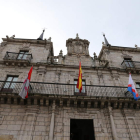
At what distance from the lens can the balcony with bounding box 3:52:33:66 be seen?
1143cm

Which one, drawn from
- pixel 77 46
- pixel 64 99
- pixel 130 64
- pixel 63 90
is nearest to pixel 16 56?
pixel 63 90

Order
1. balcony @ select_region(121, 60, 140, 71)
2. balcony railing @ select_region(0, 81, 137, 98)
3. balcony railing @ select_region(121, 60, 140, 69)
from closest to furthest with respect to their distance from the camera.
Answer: balcony railing @ select_region(0, 81, 137, 98) < balcony @ select_region(121, 60, 140, 71) < balcony railing @ select_region(121, 60, 140, 69)

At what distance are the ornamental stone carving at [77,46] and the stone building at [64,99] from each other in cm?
21

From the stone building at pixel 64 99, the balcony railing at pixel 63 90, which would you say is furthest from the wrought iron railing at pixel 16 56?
the balcony railing at pixel 63 90

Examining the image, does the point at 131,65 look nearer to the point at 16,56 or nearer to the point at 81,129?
the point at 81,129

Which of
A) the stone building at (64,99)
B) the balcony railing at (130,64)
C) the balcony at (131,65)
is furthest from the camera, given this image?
the balcony railing at (130,64)

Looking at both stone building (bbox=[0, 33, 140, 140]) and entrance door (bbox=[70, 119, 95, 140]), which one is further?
entrance door (bbox=[70, 119, 95, 140])

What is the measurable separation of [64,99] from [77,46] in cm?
788

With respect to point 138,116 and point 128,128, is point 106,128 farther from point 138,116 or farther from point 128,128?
point 138,116

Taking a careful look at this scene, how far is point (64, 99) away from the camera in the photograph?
28.2 feet

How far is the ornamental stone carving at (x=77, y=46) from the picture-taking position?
13.9 metres

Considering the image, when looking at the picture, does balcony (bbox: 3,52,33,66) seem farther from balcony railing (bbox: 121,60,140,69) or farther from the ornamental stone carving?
balcony railing (bbox: 121,60,140,69)

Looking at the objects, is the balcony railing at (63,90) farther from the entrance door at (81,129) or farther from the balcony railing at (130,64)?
the balcony railing at (130,64)

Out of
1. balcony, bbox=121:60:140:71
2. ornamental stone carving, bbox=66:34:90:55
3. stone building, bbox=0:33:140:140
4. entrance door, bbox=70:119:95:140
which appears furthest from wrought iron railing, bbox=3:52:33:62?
balcony, bbox=121:60:140:71
